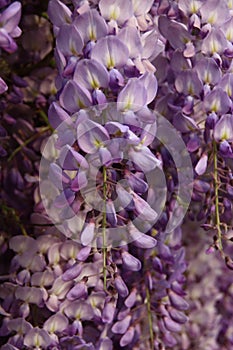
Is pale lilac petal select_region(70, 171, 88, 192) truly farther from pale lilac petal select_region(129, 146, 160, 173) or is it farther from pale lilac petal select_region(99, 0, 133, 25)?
pale lilac petal select_region(99, 0, 133, 25)

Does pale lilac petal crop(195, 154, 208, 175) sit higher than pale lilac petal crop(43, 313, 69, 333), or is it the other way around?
pale lilac petal crop(195, 154, 208, 175)

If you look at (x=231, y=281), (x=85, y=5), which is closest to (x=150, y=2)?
(x=85, y=5)

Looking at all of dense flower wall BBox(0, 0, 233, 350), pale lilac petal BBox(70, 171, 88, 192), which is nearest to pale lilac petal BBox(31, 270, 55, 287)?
dense flower wall BBox(0, 0, 233, 350)

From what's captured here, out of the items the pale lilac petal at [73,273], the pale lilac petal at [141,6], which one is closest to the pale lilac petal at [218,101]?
the pale lilac petal at [141,6]

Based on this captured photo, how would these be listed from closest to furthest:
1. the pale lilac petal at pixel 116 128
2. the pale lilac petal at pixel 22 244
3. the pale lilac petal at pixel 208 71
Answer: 1. the pale lilac petal at pixel 116 128
2. the pale lilac petal at pixel 208 71
3. the pale lilac petal at pixel 22 244

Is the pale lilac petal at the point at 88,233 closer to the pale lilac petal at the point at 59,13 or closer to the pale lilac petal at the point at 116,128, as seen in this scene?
the pale lilac petal at the point at 116,128
